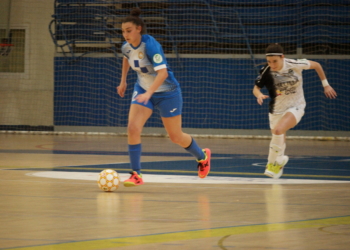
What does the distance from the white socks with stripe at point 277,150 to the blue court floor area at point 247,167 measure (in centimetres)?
28

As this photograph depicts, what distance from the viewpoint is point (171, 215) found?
4.81m

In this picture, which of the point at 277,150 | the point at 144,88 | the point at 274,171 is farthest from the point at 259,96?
the point at 144,88

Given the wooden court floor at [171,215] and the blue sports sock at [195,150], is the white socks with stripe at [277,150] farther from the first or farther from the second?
the blue sports sock at [195,150]

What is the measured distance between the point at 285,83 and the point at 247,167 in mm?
1727

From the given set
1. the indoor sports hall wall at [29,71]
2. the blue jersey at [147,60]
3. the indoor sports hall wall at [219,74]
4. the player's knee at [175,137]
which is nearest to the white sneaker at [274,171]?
the player's knee at [175,137]

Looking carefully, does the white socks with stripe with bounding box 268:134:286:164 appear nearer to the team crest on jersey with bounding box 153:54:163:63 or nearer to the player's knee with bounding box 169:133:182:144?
the player's knee with bounding box 169:133:182:144

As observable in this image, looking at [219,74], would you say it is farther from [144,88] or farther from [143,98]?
[143,98]

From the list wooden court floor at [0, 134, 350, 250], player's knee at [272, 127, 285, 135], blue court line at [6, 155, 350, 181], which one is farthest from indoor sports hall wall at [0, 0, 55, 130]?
player's knee at [272, 127, 285, 135]

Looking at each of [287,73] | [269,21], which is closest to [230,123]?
[269,21]

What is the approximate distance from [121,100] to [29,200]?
13550mm

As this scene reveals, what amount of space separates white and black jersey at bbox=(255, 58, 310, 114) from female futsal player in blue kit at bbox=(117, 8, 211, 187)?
1568 mm

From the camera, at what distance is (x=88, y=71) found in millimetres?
19250

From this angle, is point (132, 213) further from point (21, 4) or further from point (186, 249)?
point (21, 4)

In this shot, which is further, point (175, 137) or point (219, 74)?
point (219, 74)
